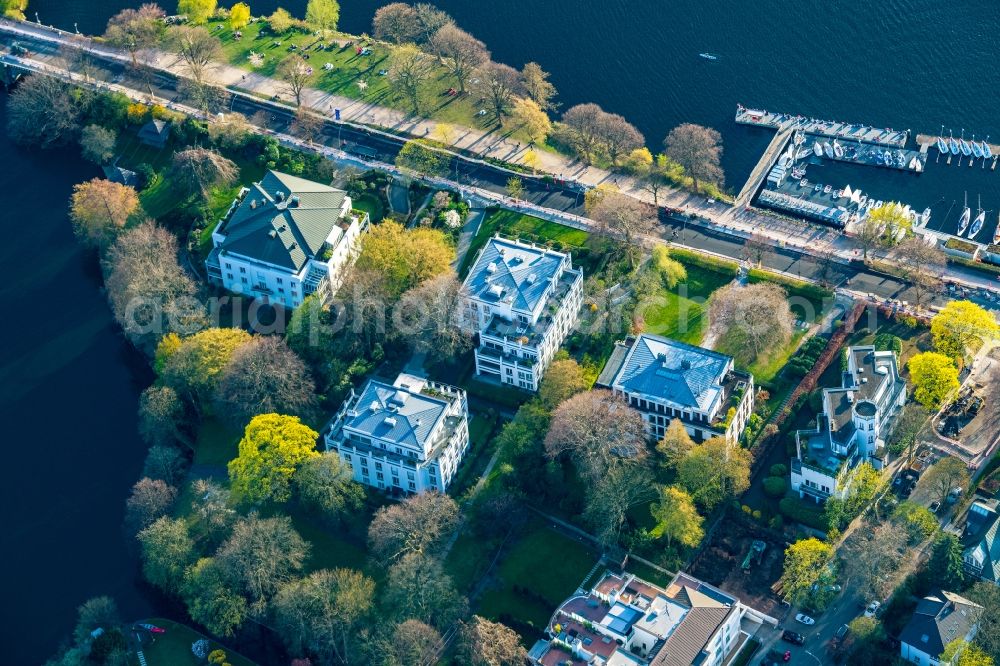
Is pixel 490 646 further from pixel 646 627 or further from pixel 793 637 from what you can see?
pixel 793 637

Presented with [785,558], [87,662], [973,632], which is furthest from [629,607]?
[87,662]

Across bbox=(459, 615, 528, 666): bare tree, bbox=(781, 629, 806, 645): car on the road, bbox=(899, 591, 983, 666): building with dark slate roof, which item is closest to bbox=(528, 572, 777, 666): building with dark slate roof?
bbox=(781, 629, 806, 645): car on the road

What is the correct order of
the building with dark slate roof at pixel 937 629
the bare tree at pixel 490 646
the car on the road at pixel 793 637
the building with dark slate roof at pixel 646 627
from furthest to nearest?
the car on the road at pixel 793 637 < the bare tree at pixel 490 646 < the building with dark slate roof at pixel 646 627 < the building with dark slate roof at pixel 937 629

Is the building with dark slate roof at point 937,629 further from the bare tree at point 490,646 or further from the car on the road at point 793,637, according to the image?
the bare tree at point 490,646

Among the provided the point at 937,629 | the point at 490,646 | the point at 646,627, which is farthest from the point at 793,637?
the point at 490,646

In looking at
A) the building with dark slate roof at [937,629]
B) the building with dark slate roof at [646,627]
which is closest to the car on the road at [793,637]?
the building with dark slate roof at [646,627]

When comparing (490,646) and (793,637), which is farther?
(793,637)
